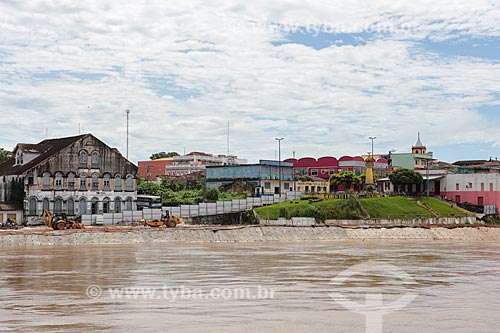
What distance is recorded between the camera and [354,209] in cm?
8088

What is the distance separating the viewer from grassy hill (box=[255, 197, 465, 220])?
77.2 meters

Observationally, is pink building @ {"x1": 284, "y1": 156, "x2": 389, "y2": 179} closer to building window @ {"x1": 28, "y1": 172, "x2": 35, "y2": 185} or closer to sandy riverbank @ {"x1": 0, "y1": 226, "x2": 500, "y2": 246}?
sandy riverbank @ {"x1": 0, "y1": 226, "x2": 500, "y2": 246}

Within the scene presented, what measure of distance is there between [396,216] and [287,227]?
1921 cm

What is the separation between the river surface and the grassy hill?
3142 cm

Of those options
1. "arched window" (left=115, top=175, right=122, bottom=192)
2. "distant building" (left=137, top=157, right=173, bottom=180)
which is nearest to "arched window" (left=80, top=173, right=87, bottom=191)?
"arched window" (left=115, top=175, right=122, bottom=192)

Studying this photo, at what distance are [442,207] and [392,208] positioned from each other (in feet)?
29.2

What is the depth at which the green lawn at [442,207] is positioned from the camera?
3433 inches

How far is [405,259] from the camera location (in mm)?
43656

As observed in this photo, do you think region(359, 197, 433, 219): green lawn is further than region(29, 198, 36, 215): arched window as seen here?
Yes

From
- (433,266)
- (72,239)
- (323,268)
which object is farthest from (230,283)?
(72,239)

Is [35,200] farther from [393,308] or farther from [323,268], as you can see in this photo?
[393,308]

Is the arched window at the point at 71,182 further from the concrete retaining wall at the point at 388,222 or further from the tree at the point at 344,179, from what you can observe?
the tree at the point at 344,179

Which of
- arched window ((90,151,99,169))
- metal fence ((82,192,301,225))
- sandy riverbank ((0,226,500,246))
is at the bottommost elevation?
sandy riverbank ((0,226,500,246))

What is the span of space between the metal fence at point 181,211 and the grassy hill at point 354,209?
2.02 meters
